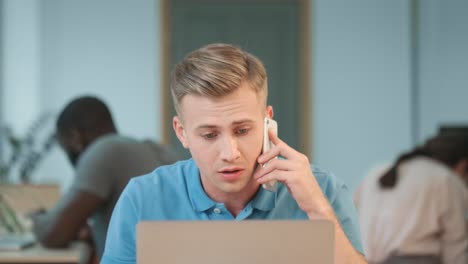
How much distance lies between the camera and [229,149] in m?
1.81

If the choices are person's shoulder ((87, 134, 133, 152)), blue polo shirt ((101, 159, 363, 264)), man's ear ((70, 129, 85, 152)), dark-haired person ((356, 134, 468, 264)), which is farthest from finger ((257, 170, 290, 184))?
dark-haired person ((356, 134, 468, 264))

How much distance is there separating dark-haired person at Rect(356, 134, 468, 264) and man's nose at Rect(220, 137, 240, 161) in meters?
2.76

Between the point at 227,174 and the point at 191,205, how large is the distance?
0.42 ft

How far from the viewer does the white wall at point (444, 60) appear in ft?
20.5

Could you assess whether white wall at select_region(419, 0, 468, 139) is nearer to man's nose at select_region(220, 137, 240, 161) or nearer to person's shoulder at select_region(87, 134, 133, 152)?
person's shoulder at select_region(87, 134, 133, 152)

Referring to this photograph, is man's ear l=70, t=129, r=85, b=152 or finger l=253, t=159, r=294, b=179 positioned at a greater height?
finger l=253, t=159, r=294, b=179

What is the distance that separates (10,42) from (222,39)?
1.75 meters

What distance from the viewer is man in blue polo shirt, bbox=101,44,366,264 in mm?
1808

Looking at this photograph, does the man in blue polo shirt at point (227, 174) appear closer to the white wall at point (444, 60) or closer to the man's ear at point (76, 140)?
the man's ear at point (76, 140)

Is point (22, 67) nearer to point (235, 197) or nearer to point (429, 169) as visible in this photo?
point (429, 169)

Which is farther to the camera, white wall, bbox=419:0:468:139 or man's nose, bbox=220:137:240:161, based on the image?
white wall, bbox=419:0:468:139

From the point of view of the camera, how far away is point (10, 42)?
768 cm

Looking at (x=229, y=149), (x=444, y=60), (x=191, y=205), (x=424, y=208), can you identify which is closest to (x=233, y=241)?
(x=229, y=149)

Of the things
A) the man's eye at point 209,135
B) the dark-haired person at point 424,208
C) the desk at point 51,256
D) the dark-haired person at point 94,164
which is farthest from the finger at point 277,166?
the dark-haired person at point 424,208
